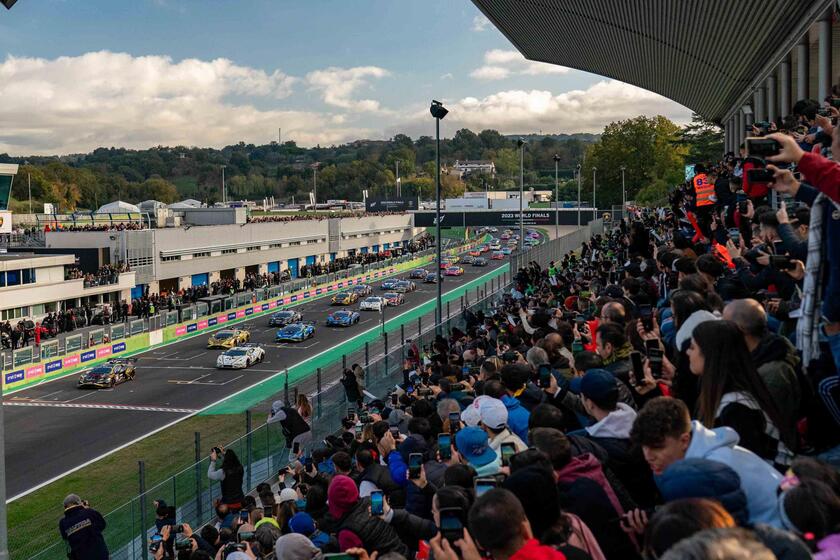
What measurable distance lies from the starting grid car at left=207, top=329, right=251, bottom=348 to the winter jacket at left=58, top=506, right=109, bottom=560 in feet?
103

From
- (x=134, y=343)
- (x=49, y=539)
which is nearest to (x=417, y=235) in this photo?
(x=134, y=343)

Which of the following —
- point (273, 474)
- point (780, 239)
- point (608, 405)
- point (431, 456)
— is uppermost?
point (780, 239)

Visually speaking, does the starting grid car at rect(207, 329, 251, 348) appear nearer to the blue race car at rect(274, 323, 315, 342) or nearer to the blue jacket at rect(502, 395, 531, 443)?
the blue race car at rect(274, 323, 315, 342)

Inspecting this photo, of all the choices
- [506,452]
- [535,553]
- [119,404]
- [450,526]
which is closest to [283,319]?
[119,404]

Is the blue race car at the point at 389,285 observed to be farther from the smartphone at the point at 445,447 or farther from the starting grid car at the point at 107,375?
the smartphone at the point at 445,447

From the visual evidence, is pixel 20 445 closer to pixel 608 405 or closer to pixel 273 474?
pixel 273 474

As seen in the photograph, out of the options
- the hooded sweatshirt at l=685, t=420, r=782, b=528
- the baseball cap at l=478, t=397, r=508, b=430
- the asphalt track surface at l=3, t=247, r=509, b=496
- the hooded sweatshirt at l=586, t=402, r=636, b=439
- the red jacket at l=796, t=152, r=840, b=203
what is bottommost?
the asphalt track surface at l=3, t=247, r=509, b=496

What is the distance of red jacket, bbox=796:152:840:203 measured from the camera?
12.4 feet

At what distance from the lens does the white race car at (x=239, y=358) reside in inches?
1391

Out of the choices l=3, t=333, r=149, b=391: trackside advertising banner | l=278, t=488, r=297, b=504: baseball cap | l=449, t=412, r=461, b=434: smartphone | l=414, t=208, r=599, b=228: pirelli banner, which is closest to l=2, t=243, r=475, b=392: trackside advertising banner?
l=3, t=333, r=149, b=391: trackside advertising banner

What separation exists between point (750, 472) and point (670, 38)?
99.8 ft

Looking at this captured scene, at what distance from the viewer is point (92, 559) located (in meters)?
9.75

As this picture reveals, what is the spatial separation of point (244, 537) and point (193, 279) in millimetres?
56871

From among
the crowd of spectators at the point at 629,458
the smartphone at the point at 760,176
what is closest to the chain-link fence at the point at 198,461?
the crowd of spectators at the point at 629,458
